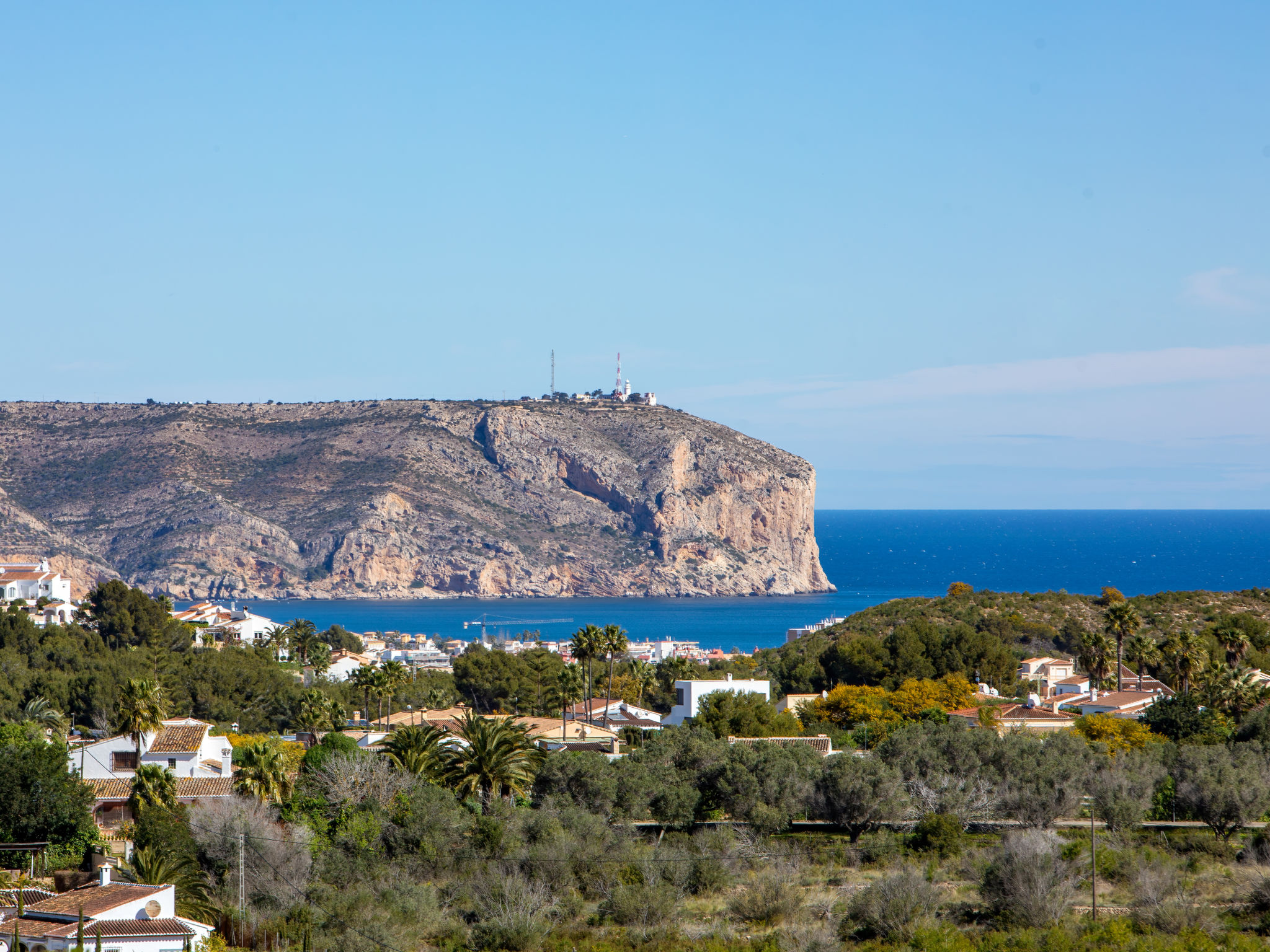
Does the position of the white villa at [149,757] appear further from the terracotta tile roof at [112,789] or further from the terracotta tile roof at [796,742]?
the terracotta tile roof at [796,742]

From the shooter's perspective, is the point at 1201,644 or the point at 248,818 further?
the point at 1201,644

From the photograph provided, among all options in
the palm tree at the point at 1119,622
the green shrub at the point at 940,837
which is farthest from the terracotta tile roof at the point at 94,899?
the palm tree at the point at 1119,622

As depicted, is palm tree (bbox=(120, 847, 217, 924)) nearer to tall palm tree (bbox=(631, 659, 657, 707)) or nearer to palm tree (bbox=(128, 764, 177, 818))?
palm tree (bbox=(128, 764, 177, 818))

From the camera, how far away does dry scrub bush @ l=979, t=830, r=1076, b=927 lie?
89.5 ft

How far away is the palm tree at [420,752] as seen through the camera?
38219mm

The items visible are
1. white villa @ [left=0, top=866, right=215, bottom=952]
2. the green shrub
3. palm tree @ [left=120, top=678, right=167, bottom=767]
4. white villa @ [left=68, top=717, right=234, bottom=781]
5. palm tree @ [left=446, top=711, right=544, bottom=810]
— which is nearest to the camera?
white villa @ [left=0, top=866, right=215, bottom=952]

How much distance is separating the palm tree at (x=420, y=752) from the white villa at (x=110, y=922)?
12.2 m

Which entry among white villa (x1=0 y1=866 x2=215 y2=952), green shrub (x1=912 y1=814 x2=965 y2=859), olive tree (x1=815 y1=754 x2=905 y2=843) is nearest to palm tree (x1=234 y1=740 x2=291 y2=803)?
white villa (x1=0 y1=866 x2=215 y2=952)

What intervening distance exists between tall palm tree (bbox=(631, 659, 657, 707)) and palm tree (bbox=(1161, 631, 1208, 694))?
23.6 meters

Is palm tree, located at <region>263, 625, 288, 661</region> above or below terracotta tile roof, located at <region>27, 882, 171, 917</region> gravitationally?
above

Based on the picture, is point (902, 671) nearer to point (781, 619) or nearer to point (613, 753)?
point (613, 753)

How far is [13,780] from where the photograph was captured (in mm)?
33969

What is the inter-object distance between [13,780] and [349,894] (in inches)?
421

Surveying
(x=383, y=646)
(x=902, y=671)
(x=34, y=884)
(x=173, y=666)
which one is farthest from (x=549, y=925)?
(x=383, y=646)
